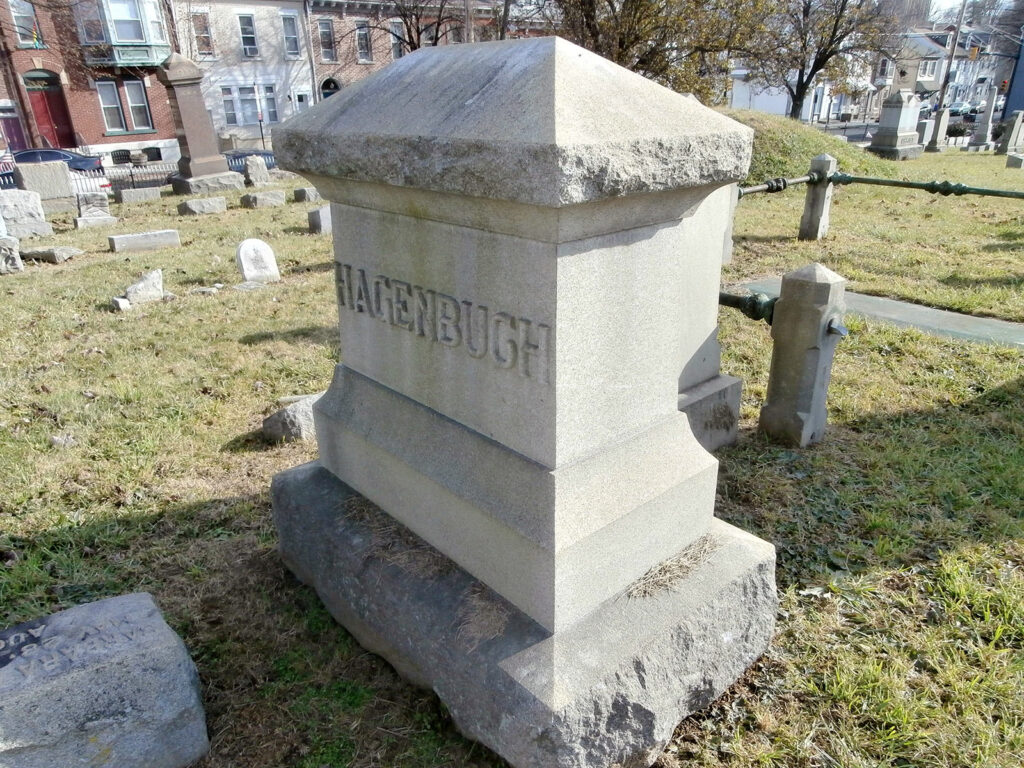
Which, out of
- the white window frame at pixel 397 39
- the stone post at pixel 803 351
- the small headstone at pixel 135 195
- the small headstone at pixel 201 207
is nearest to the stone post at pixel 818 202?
the stone post at pixel 803 351

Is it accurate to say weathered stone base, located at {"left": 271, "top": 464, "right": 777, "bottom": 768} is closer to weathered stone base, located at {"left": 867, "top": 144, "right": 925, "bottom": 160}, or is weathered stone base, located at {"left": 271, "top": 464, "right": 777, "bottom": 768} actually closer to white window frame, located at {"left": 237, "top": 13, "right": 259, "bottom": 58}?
weathered stone base, located at {"left": 867, "top": 144, "right": 925, "bottom": 160}

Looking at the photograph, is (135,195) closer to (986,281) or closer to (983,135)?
(986,281)

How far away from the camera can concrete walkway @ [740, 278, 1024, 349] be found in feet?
17.6

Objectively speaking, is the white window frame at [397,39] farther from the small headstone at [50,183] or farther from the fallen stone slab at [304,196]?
the small headstone at [50,183]

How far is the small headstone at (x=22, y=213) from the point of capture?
10.4 metres

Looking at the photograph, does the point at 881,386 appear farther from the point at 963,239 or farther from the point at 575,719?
the point at 963,239

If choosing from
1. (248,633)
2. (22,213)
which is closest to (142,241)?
(22,213)

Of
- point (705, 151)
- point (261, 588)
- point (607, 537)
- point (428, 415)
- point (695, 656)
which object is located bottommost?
point (261, 588)

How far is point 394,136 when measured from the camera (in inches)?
76.7

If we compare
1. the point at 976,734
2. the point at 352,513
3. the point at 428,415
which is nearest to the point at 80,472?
the point at 352,513

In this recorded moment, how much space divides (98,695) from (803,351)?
3.35m

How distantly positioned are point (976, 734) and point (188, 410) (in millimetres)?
4241

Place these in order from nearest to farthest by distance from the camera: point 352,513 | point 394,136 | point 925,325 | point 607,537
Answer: point 394,136 < point 607,537 < point 352,513 < point 925,325

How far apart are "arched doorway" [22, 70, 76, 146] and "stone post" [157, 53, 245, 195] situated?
14.2 meters
